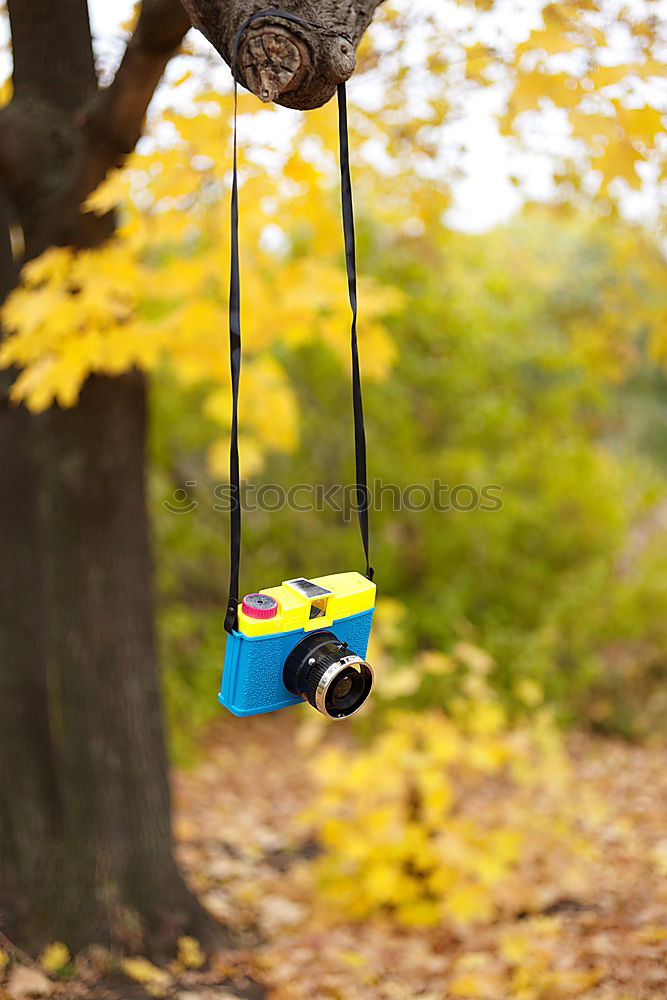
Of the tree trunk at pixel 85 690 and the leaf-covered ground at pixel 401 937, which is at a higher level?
the tree trunk at pixel 85 690

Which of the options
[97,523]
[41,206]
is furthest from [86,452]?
[41,206]

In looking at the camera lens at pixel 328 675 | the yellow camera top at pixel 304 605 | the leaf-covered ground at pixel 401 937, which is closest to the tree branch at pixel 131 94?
the yellow camera top at pixel 304 605

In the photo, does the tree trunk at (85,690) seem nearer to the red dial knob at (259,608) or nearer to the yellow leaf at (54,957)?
the yellow leaf at (54,957)

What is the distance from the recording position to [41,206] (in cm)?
252

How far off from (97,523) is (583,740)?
13.6 feet

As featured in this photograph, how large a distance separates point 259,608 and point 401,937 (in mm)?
2375

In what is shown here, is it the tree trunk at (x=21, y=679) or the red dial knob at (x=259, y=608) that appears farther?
the tree trunk at (x=21, y=679)

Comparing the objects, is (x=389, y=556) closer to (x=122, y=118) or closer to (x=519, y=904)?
(x=519, y=904)

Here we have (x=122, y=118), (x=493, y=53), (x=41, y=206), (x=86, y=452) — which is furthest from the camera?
(x=86, y=452)

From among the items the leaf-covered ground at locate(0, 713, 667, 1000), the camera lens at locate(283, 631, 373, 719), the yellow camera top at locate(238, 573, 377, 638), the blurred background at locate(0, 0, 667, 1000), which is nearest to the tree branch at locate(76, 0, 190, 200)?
the blurred background at locate(0, 0, 667, 1000)

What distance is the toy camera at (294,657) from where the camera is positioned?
1.29m

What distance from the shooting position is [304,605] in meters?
1.34

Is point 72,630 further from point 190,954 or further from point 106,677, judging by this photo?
point 190,954

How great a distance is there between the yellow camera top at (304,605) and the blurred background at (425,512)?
121 centimetres
